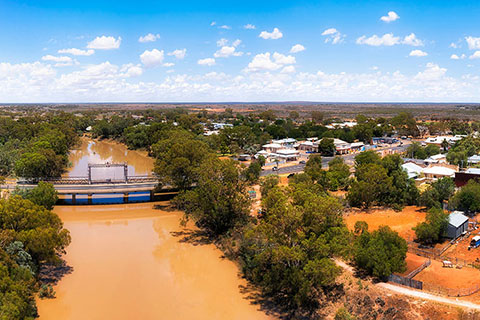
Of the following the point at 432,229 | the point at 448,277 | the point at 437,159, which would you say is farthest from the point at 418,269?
the point at 437,159

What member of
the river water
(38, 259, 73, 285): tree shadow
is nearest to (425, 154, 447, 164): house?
the river water

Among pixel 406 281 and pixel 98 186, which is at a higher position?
pixel 98 186

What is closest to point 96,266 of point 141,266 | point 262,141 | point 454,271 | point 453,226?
point 141,266

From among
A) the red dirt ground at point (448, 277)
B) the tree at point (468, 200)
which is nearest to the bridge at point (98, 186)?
the red dirt ground at point (448, 277)

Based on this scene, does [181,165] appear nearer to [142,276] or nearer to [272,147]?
[142,276]

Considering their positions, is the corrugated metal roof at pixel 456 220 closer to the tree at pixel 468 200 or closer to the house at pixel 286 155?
the tree at pixel 468 200

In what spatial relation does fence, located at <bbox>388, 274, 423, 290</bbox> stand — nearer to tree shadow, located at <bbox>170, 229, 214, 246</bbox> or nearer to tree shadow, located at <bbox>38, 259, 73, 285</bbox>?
tree shadow, located at <bbox>170, 229, 214, 246</bbox>

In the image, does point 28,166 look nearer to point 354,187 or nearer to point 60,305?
point 60,305
